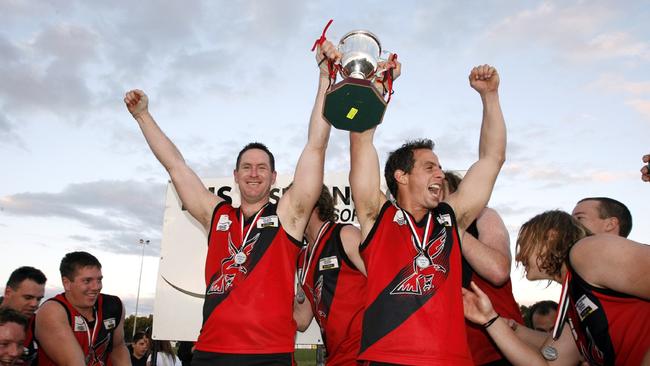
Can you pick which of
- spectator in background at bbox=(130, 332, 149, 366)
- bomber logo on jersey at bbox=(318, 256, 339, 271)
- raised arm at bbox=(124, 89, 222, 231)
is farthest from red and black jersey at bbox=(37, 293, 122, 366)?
spectator in background at bbox=(130, 332, 149, 366)

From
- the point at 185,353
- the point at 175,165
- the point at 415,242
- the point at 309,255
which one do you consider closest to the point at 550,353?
the point at 415,242

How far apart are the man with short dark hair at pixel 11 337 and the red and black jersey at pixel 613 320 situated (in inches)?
178

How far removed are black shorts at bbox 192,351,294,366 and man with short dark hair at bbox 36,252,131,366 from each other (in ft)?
6.10

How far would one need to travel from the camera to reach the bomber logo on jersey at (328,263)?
4.79 meters

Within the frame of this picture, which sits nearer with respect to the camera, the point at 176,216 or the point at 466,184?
the point at 466,184

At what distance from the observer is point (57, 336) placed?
218 inches

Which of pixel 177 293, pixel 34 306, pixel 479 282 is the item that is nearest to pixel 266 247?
pixel 479 282

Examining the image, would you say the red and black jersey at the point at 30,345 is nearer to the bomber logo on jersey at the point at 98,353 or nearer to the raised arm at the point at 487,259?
the bomber logo on jersey at the point at 98,353

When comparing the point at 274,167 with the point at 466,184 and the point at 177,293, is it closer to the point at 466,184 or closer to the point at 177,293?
the point at 466,184

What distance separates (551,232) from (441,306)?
2.76 feet

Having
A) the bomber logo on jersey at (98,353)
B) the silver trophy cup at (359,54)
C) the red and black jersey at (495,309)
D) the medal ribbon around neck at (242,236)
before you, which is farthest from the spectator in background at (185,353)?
the silver trophy cup at (359,54)

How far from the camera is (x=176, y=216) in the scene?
8.41 metres

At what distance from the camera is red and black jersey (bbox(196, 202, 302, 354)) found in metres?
4.14

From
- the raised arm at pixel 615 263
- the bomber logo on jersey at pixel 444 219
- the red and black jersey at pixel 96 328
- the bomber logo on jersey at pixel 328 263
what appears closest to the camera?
the raised arm at pixel 615 263
